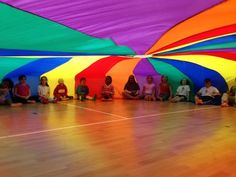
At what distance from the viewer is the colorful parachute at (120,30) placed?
9.31ft

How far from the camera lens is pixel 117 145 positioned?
11.2 ft

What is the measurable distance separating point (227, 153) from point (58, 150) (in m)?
1.71

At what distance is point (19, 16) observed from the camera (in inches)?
112

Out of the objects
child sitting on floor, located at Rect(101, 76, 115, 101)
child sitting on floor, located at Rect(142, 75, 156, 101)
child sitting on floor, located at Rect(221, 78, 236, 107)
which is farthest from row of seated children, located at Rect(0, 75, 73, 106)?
child sitting on floor, located at Rect(221, 78, 236, 107)

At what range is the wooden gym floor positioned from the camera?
261 centimetres

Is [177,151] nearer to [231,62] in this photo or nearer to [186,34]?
[186,34]

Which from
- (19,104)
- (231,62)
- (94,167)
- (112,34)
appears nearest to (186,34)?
(112,34)

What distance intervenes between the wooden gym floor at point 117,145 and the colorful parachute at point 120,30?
1.15 metres

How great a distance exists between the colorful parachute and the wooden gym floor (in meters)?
1.15

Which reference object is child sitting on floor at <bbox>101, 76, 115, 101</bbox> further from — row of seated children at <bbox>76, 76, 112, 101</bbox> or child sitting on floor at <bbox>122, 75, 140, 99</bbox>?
child sitting on floor at <bbox>122, 75, 140, 99</bbox>

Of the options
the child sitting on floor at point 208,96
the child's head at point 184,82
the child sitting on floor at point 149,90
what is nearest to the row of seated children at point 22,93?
the child sitting on floor at point 149,90

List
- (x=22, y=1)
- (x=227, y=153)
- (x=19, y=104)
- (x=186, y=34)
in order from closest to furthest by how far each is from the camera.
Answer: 1. (x=22, y=1)
2. (x=227, y=153)
3. (x=186, y=34)
4. (x=19, y=104)

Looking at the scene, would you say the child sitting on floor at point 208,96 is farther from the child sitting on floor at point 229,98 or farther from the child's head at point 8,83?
the child's head at point 8,83

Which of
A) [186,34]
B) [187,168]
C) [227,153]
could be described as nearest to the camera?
[187,168]
